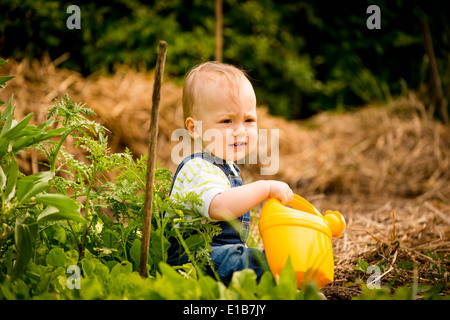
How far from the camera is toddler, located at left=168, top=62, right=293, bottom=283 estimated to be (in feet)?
4.21

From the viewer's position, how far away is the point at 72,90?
3186 millimetres

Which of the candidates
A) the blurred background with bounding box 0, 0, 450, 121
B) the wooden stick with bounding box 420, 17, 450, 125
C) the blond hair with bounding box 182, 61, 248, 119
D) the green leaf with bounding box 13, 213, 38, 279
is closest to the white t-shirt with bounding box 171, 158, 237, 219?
the blond hair with bounding box 182, 61, 248, 119

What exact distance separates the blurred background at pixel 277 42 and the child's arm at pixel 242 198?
3.06 m

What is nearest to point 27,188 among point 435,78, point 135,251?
point 135,251

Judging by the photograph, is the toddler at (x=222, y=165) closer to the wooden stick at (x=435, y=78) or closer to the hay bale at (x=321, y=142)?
the hay bale at (x=321, y=142)

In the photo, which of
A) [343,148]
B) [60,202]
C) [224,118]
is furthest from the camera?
[343,148]

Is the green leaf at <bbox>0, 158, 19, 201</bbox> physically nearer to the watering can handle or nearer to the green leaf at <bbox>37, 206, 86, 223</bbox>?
the green leaf at <bbox>37, 206, 86, 223</bbox>

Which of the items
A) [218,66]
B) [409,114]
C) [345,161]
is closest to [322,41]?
[409,114]

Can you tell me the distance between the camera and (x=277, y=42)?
6.16 meters

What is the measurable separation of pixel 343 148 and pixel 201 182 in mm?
2854

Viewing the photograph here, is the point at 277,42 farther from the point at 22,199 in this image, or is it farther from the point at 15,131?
the point at 22,199

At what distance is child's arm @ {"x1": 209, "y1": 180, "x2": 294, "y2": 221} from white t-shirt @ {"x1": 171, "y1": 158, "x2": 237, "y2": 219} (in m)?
0.03

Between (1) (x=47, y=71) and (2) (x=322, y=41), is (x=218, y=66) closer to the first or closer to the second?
(1) (x=47, y=71)

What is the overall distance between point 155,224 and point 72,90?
2.19m
